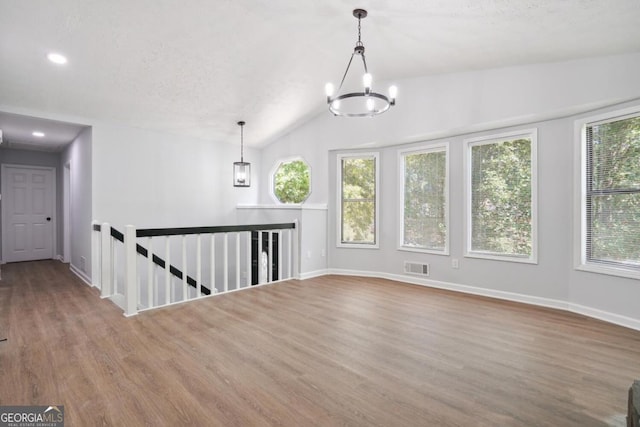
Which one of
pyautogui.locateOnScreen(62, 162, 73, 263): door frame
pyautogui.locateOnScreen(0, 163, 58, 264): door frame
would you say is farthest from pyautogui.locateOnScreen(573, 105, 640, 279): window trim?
pyautogui.locateOnScreen(0, 163, 58, 264): door frame

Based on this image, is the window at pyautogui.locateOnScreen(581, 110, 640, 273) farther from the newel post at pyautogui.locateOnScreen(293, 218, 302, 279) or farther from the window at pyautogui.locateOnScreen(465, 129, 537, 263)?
the newel post at pyautogui.locateOnScreen(293, 218, 302, 279)

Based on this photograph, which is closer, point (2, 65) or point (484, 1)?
point (484, 1)

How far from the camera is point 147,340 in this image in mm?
2775

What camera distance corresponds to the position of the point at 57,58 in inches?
134

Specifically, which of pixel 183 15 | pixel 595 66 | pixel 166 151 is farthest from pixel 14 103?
pixel 595 66

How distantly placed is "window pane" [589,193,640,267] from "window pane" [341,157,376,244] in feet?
9.41

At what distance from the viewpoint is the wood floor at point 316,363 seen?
184 centimetres

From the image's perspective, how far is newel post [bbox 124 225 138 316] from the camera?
3385mm

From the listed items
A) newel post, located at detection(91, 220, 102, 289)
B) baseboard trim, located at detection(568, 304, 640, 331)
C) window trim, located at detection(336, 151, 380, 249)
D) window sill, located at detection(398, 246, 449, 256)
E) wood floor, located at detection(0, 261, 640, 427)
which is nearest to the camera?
wood floor, located at detection(0, 261, 640, 427)

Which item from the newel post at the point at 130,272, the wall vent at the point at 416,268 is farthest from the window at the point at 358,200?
the newel post at the point at 130,272

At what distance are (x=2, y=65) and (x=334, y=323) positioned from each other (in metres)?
4.40

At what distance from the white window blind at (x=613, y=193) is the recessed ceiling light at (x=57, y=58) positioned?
572 cm

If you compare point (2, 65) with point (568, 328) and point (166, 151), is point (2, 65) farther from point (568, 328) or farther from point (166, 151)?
point (568, 328)

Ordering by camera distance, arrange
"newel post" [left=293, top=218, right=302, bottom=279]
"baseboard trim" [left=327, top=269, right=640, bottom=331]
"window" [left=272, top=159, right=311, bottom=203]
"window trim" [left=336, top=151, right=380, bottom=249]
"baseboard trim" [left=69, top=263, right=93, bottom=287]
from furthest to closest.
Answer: "window" [left=272, top=159, right=311, bottom=203]
"window trim" [left=336, top=151, right=380, bottom=249]
"newel post" [left=293, top=218, right=302, bottom=279]
"baseboard trim" [left=69, top=263, right=93, bottom=287]
"baseboard trim" [left=327, top=269, right=640, bottom=331]
